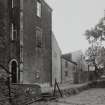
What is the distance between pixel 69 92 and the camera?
57.8 feet

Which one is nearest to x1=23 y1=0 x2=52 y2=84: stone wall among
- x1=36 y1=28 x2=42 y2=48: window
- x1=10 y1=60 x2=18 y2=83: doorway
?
x1=36 y1=28 x2=42 y2=48: window

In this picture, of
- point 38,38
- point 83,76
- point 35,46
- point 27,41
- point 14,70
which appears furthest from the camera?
point 83,76

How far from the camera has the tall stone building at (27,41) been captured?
52.9 ft

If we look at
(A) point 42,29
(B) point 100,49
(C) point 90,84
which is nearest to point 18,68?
(A) point 42,29

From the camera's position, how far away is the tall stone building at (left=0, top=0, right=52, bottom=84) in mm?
16109

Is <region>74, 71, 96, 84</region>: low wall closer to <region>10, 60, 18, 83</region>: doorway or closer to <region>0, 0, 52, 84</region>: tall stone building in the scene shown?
<region>0, 0, 52, 84</region>: tall stone building

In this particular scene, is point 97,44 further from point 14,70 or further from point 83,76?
point 14,70

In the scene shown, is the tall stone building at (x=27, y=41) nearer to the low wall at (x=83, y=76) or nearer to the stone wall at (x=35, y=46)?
the stone wall at (x=35, y=46)

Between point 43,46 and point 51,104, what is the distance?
438 inches

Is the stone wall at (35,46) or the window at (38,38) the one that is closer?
the stone wall at (35,46)

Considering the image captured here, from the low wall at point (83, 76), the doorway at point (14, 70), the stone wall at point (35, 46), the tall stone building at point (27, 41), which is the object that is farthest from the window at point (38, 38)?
the low wall at point (83, 76)

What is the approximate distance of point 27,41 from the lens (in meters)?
18.5

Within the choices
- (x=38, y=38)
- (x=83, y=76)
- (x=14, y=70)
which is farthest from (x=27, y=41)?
(x=83, y=76)

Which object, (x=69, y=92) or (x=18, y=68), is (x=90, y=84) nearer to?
(x=69, y=92)
